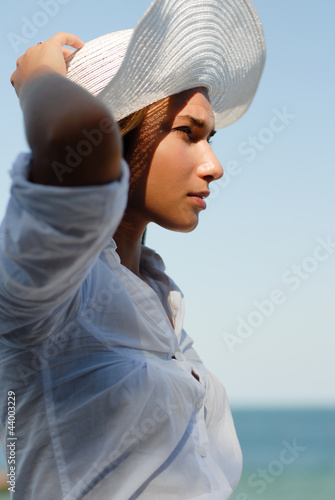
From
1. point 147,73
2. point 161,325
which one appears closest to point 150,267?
point 161,325

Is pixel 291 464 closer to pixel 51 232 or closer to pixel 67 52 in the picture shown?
pixel 67 52

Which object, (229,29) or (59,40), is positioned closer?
(59,40)

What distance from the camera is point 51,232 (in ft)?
2.04

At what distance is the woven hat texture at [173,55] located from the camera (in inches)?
49.6

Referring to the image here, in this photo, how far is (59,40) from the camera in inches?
45.6

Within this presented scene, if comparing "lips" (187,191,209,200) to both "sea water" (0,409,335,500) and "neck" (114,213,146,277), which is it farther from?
Result: "sea water" (0,409,335,500)

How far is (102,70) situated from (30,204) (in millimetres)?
737

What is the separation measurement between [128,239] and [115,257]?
0.31 metres

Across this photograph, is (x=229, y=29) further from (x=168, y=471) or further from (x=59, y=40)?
(x=168, y=471)

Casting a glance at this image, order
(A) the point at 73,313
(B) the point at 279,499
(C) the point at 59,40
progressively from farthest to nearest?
(B) the point at 279,499
(C) the point at 59,40
(A) the point at 73,313

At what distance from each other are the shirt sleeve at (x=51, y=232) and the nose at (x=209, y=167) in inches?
29.6

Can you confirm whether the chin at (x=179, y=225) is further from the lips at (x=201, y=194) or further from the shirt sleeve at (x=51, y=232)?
the shirt sleeve at (x=51, y=232)

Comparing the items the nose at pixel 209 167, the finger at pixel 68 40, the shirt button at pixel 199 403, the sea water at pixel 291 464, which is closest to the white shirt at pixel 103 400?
the shirt button at pixel 199 403

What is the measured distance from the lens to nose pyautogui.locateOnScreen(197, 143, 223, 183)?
4.59 ft
